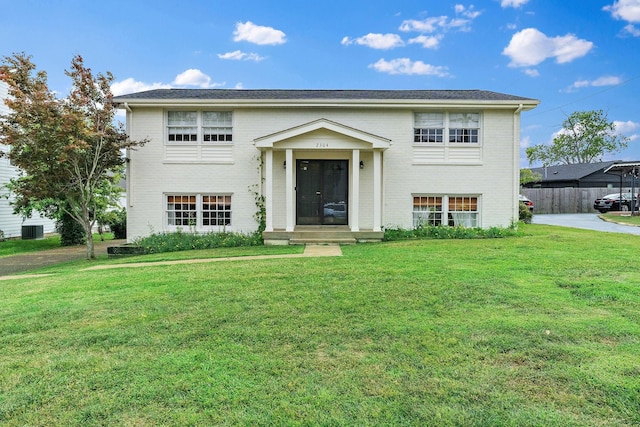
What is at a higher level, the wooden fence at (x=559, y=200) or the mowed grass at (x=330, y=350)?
the wooden fence at (x=559, y=200)

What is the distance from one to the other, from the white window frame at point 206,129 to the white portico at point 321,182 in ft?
5.54

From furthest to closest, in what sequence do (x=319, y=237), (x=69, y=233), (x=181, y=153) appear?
1. (x=69, y=233)
2. (x=181, y=153)
3. (x=319, y=237)

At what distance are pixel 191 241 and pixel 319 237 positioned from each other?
4207mm

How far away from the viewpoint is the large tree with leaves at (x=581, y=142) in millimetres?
48562

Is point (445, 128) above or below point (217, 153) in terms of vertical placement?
above

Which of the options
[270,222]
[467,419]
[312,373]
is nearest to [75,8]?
[270,222]

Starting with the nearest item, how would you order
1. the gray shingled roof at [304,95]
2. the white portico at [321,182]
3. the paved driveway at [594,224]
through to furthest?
the white portico at [321,182] → the gray shingled roof at [304,95] → the paved driveway at [594,224]

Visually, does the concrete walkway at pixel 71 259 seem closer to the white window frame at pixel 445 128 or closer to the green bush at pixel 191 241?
the green bush at pixel 191 241

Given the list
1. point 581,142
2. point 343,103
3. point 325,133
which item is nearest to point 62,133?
point 325,133

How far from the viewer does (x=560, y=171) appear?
40500mm

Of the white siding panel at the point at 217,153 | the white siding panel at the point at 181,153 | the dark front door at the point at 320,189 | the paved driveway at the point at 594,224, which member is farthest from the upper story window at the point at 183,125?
the paved driveway at the point at 594,224

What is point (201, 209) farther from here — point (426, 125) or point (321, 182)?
point (426, 125)

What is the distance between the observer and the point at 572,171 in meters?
38.8

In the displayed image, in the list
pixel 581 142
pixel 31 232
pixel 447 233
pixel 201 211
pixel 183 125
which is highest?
pixel 581 142
